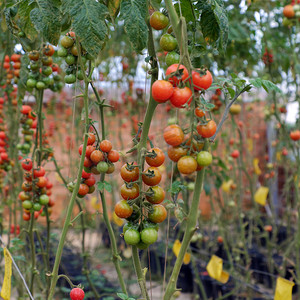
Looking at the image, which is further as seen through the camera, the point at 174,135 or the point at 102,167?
the point at 102,167

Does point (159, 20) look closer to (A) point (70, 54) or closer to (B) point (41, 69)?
(A) point (70, 54)

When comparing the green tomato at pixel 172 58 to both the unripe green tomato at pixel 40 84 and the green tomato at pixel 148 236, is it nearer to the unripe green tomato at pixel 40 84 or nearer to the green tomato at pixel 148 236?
the green tomato at pixel 148 236

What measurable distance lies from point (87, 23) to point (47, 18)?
0.12 m

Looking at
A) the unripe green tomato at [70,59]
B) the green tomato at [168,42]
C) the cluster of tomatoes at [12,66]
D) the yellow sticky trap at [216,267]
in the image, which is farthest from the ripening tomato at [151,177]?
the cluster of tomatoes at [12,66]

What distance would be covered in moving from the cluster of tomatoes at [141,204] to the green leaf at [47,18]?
0.30m

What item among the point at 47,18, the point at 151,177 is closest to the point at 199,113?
the point at 151,177

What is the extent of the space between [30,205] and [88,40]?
2.01 feet

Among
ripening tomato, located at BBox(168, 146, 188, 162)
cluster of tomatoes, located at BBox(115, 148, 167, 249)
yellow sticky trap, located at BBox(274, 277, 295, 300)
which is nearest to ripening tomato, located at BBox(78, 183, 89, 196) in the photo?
cluster of tomatoes, located at BBox(115, 148, 167, 249)

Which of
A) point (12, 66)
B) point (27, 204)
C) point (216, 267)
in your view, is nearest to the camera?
point (27, 204)

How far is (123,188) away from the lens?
0.63 metres

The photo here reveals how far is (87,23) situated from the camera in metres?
0.58

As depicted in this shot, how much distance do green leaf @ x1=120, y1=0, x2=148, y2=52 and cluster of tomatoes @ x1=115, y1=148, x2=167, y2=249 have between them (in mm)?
191

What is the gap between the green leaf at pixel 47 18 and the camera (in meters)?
0.65

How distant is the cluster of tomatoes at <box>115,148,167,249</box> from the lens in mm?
606
